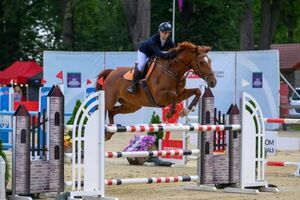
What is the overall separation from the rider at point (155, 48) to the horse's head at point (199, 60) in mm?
203

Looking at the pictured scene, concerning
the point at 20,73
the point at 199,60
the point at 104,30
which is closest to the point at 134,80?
the point at 199,60

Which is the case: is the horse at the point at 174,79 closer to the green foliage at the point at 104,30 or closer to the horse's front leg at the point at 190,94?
the horse's front leg at the point at 190,94

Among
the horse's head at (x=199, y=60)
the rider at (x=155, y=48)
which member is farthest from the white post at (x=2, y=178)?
the rider at (x=155, y=48)

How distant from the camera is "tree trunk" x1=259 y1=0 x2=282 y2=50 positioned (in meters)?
38.7

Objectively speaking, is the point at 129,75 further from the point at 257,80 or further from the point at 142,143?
the point at 257,80

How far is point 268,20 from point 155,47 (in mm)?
27056

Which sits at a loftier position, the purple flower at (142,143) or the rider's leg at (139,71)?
the rider's leg at (139,71)

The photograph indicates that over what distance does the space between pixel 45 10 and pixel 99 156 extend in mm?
38279

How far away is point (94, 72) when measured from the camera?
27328mm

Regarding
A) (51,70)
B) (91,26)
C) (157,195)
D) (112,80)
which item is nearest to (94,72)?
(51,70)

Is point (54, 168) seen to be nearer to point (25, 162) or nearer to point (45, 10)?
point (25, 162)

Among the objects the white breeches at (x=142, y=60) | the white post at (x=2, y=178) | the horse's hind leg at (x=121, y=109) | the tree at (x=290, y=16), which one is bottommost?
the white post at (x=2, y=178)

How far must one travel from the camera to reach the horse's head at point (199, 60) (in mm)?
11836

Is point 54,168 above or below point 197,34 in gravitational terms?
below
